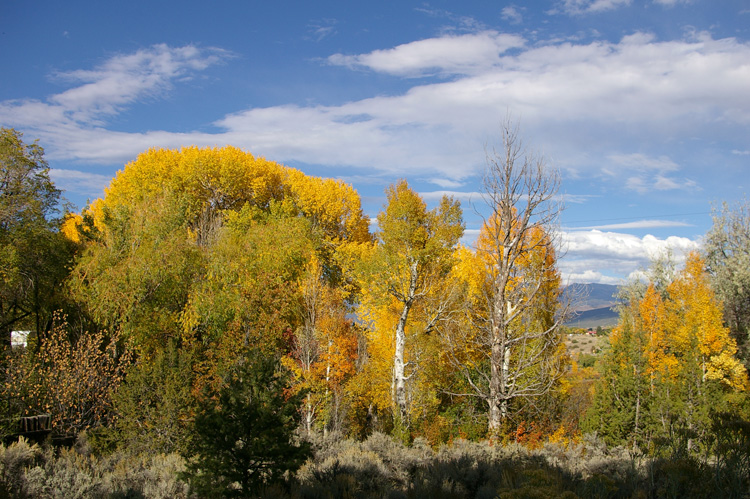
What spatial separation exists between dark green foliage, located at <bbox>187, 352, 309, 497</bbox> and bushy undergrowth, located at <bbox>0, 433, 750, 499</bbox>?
13.8 inches

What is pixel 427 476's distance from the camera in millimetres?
8516

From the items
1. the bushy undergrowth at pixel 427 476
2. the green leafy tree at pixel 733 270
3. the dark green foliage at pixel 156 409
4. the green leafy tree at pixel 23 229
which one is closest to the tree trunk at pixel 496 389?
the bushy undergrowth at pixel 427 476

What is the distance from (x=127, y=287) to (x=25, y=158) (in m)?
5.86

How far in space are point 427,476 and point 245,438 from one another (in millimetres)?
3260

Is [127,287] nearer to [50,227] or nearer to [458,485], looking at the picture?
[50,227]

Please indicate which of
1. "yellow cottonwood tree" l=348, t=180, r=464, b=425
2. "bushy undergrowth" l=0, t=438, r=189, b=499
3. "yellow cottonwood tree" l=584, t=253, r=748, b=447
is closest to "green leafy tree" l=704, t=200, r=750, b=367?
"yellow cottonwood tree" l=584, t=253, r=748, b=447

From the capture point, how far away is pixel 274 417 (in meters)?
7.62

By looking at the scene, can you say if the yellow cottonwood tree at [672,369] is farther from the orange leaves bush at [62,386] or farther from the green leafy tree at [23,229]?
the green leafy tree at [23,229]

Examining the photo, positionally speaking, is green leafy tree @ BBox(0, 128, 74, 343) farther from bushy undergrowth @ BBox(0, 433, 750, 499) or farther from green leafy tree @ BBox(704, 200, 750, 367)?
green leafy tree @ BBox(704, 200, 750, 367)

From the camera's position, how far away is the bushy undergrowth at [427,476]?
6.62 meters

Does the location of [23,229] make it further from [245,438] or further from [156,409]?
[245,438]

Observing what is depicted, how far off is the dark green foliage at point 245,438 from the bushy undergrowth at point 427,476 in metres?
0.35

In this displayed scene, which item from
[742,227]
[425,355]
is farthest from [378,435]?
[742,227]

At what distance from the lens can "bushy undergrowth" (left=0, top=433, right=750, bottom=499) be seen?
6.62m
